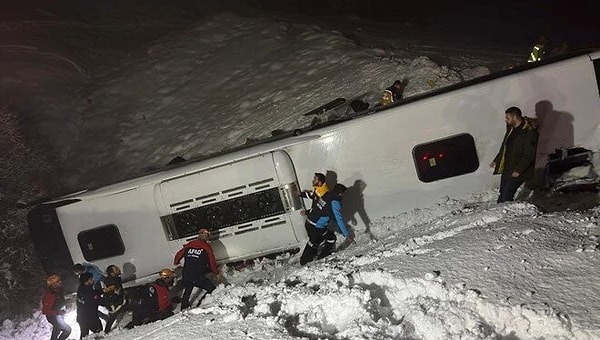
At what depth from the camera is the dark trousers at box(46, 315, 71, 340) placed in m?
7.15

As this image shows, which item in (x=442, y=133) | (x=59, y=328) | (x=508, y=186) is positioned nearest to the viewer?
(x=508, y=186)

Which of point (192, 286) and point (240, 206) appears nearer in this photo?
point (240, 206)

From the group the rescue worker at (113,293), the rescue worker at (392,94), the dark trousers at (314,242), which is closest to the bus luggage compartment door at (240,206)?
the dark trousers at (314,242)

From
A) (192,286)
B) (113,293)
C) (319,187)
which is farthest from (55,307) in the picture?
(319,187)

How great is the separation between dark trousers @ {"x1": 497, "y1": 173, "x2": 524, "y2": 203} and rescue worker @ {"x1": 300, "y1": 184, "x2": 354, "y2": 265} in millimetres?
1937

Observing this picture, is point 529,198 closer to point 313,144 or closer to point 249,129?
point 313,144

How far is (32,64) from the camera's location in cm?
1573

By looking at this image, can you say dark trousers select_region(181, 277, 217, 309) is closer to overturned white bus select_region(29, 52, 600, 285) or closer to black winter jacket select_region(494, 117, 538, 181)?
overturned white bus select_region(29, 52, 600, 285)

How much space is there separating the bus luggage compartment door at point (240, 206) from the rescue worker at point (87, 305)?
4.28ft

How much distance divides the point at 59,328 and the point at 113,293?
3.98ft

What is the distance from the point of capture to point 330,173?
6508mm

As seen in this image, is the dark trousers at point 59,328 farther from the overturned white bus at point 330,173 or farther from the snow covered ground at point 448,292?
the snow covered ground at point 448,292

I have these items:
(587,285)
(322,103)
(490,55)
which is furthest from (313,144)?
(490,55)

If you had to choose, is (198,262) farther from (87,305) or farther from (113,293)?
(87,305)
